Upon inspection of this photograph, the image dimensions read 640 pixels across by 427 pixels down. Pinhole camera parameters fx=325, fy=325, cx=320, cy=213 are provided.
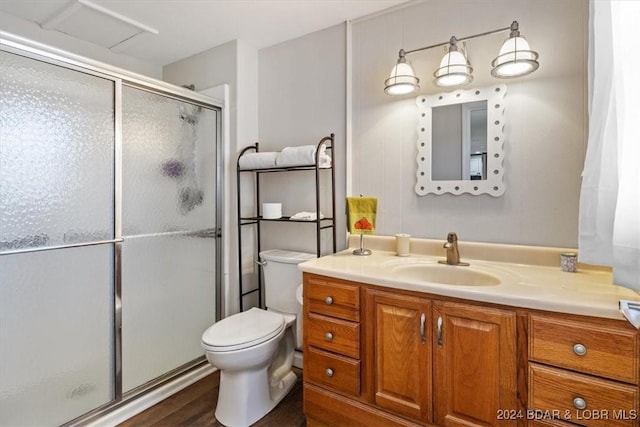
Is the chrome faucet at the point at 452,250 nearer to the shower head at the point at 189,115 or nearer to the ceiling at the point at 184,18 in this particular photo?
the ceiling at the point at 184,18

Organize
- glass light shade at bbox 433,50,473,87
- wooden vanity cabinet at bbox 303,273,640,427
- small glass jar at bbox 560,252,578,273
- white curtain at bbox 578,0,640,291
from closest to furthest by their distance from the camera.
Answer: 1. white curtain at bbox 578,0,640,291
2. wooden vanity cabinet at bbox 303,273,640,427
3. small glass jar at bbox 560,252,578,273
4. glass light shade at bbox 433,50,473,87

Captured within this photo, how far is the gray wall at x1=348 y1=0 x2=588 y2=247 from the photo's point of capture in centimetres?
146

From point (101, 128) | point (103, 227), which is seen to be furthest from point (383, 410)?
point (101, 128)

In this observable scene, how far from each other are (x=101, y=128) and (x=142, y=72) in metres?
1.19

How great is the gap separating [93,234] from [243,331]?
910 millimetres

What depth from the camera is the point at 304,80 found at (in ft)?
7.29

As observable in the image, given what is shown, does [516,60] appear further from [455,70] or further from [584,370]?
[584,370]

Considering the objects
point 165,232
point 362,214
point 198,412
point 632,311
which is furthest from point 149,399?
point 632,311

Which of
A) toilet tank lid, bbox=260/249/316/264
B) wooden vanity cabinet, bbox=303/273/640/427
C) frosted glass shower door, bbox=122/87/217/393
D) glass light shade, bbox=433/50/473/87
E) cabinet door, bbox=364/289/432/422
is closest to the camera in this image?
wooden vanity cabinet, bbox=303/273/640/427

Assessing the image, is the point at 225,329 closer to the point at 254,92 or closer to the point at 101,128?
the point at 101,128

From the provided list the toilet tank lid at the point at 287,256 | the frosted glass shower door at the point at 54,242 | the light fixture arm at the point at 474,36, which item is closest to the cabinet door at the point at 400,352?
the toilet tank lid at the point at 287,256

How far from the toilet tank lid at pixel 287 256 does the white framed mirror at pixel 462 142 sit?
805 mm

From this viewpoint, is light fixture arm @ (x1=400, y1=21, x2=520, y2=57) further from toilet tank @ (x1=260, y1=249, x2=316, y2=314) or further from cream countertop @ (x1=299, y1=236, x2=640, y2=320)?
toilet tank @ (x1=260, y1=249, x2=316, y2=314)

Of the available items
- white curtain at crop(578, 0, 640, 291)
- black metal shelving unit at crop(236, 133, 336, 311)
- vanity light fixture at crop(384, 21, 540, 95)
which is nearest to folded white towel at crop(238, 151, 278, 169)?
black metal shelving unit at crop(236, 133, 336, 311)
